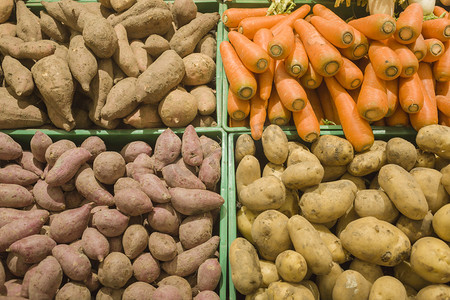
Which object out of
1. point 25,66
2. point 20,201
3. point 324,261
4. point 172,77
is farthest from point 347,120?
point 25,66

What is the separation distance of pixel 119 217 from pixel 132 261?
0.22 metres

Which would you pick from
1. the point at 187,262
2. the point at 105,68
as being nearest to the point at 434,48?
the point at 187,262

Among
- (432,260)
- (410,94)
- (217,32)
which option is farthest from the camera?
(217,32)

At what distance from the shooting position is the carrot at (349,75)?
1809 millimetres

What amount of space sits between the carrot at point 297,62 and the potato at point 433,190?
2.75 feet

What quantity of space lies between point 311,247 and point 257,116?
0.85m

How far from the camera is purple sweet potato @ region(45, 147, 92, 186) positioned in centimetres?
152

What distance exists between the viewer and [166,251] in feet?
4.60

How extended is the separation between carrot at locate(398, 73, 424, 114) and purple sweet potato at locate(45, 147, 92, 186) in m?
1.77

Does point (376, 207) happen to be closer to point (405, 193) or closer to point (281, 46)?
point (405, 193)

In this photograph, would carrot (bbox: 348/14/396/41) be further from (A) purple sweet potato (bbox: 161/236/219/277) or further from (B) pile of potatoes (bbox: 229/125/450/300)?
(A) purple sweet potato (bbox: 161/236/219/277)

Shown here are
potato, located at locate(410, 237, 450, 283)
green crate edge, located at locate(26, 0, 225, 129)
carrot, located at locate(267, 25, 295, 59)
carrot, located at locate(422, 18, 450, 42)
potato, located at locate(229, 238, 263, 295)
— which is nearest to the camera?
potato, located at locate(410, 237, 450, 283)

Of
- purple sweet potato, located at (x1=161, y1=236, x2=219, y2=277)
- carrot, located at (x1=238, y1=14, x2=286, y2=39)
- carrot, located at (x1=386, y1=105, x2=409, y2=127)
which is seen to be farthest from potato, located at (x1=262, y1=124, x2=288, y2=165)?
carrot, located at (x1=238, y1=14, x2=286, y2=39)

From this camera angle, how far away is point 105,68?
191 cm
